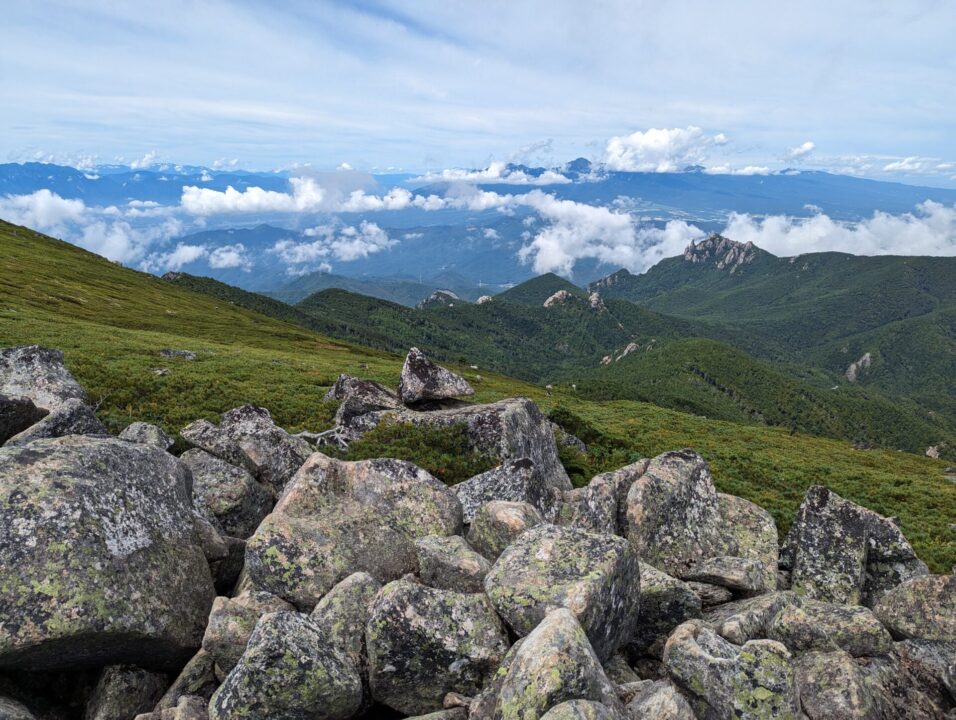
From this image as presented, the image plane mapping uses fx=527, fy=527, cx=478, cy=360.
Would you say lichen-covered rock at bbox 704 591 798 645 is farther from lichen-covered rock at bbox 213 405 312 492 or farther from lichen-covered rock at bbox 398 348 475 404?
lichen-covered rock at bbox 398 348 475 404

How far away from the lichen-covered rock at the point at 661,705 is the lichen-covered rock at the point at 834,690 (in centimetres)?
281

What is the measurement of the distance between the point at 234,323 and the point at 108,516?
114 m

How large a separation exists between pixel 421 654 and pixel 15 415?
55.9ft

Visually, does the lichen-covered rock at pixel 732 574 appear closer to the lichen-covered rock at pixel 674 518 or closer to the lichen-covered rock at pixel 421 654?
the lichen-covered rock at pixel 674 518

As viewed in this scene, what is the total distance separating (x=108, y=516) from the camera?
1190 centimetres

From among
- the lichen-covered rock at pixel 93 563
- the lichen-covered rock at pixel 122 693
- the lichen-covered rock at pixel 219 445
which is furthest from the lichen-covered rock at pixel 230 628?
the lichen-covered rock at pixel 219 445

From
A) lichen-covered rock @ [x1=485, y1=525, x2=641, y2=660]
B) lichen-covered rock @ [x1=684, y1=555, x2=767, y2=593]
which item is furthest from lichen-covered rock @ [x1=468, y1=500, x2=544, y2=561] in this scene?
lichen-covered rock @ [x1=684, y1=555, x2=767, y2=593]

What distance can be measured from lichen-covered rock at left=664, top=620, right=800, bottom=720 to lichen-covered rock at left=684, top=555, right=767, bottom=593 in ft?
13.5

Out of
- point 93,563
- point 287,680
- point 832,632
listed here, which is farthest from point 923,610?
point 93,563

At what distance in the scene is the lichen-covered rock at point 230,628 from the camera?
1128 centimetres

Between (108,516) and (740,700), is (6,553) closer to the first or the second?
(108,516)

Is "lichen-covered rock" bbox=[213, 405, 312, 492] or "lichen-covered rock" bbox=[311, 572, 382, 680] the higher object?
"lichen-covered rock" bbox=[311, 572, 382, 680]

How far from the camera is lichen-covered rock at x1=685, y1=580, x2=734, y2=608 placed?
49.3ft

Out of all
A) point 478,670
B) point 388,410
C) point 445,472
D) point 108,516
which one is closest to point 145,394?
point 388,410
